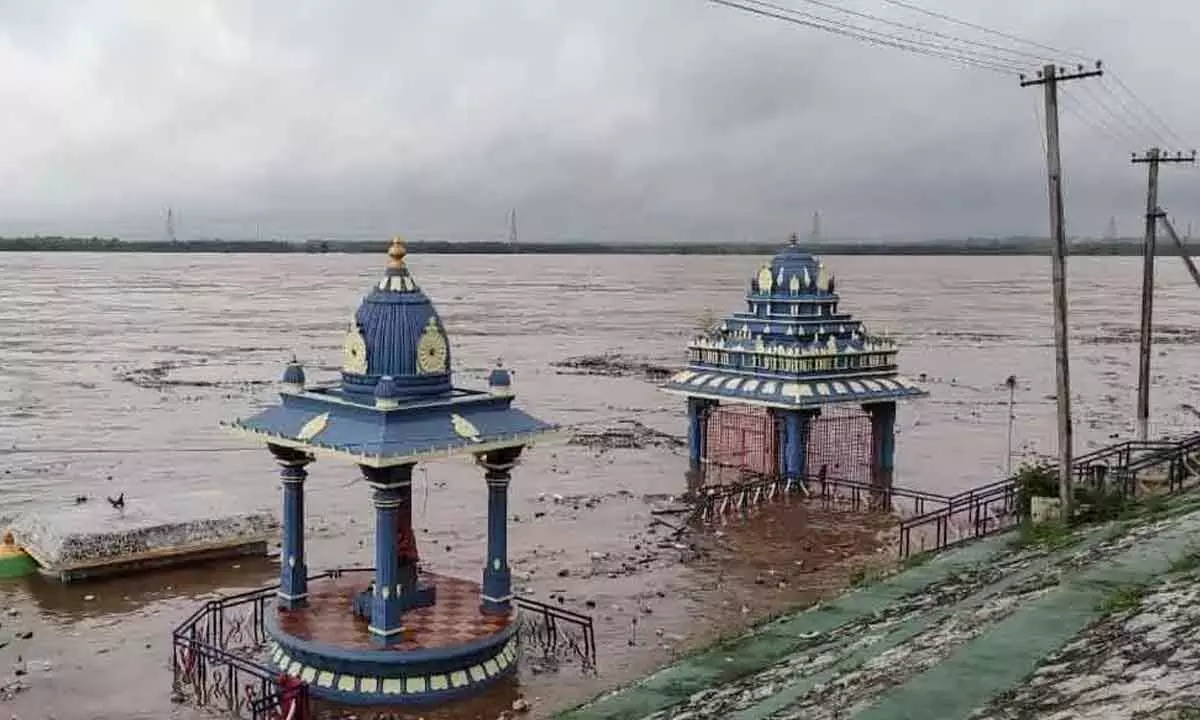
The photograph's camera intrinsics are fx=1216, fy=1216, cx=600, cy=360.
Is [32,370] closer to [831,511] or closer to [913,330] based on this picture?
[831,511]

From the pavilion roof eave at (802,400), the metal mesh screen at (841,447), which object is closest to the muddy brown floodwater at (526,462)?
the metal mesh screen at (841,447)

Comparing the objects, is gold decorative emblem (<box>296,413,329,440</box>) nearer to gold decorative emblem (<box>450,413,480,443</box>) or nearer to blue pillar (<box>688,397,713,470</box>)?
gold decorative emblem (<box>450,413,480,443</box>)

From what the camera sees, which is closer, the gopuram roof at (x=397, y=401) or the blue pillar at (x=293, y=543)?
the gopuram roof at (x=397, y=401)

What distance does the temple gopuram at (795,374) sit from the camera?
90.2 feet

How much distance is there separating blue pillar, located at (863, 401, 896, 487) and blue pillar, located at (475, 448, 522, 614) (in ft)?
51.1

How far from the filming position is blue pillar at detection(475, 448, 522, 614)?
52.5ft

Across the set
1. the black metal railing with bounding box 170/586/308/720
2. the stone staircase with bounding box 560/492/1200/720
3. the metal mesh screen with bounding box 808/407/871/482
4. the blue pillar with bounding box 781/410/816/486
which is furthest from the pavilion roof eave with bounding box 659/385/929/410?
the black metal railing with bounding box 170/586/308/720

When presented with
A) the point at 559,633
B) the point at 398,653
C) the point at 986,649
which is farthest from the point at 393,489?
the point at 986,649

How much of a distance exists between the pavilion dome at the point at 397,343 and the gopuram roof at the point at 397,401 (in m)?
0.01

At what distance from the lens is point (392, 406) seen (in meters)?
14.4

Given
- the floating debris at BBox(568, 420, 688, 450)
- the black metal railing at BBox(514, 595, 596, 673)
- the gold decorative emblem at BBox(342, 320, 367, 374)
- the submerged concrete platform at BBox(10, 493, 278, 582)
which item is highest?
the gold decorative emblem at BBox(342, 320, 367, 374)

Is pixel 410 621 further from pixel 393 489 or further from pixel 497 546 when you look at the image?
pixel 393 489

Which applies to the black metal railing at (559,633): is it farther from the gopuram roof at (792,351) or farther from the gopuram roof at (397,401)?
the gopuram roof at (792,351)

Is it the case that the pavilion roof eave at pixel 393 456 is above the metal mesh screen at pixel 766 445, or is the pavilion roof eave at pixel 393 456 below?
above
